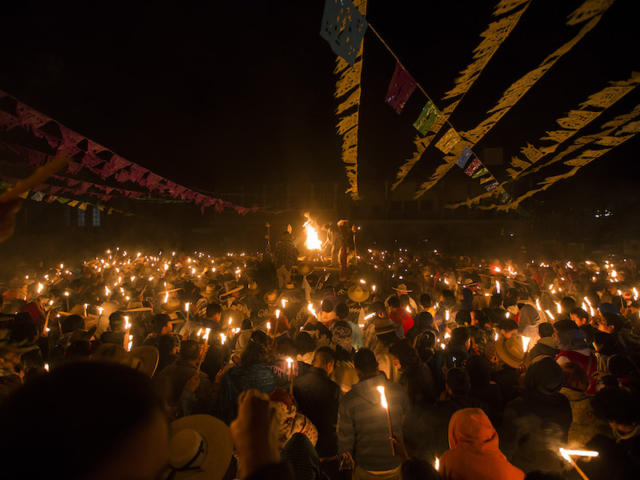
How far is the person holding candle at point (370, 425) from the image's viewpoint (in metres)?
3.07

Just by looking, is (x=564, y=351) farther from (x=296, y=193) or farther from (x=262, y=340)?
(x=296, y=193)

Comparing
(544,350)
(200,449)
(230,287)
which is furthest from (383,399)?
(230,287)

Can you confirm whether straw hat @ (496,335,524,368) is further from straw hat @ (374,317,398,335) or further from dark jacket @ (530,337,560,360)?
straw hat @ (374,317,398,335)

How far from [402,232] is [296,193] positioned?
10861 mm

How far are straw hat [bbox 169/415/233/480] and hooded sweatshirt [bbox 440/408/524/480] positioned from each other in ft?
5.47

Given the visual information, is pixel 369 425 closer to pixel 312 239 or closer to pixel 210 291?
pixel 210 291

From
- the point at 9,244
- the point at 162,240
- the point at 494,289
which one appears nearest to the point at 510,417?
the point at 494,289

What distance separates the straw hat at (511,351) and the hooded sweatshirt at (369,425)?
2151 mm

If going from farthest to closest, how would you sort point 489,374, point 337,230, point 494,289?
1. point 337,230
2. point 494,289
3. point 489,374

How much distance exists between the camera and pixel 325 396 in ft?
11.3

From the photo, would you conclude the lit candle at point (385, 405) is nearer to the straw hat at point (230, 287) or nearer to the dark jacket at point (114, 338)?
the dark jacket at point (114, 338)

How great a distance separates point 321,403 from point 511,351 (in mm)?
2912

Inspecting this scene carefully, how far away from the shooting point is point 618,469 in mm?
2385

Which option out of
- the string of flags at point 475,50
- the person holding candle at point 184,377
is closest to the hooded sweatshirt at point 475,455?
the person holding candle at point 184,377
